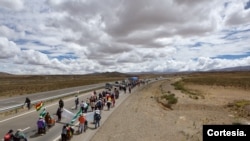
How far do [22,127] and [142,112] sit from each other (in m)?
12.8

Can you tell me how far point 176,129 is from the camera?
21.7m

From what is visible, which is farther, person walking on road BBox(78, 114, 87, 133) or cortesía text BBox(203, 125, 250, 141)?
person walking on road BBox(78, 114, 87, 133)

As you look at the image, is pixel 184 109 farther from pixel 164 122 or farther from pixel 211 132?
pixel 211 132

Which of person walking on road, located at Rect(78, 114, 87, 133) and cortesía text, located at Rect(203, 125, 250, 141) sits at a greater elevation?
cortesía text, located at Rect(203, 125, 250, 141)

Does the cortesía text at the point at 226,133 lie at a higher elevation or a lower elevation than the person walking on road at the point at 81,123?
higher

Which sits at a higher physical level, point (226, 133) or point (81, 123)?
point (226, 133)

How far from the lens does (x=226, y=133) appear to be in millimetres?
11469

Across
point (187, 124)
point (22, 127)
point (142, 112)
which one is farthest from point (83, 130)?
point (142, 112)

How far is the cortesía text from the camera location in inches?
449

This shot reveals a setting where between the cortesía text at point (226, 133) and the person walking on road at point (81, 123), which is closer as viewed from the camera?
the cortesía text at point (226, 133)

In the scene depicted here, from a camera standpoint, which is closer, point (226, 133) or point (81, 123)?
point (226, 133)

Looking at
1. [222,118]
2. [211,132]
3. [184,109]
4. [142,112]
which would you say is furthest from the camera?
[184,109]

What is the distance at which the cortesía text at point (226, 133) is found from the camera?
449 inches

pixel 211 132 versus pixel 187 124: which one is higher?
pixel 211 132
